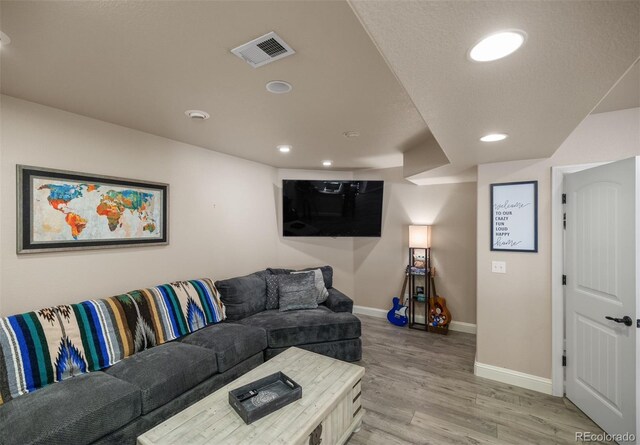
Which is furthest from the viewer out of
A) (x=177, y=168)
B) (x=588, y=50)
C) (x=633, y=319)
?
(x=177, y=168)

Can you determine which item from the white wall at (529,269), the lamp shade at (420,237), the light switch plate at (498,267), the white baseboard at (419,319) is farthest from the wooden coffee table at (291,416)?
Answer: the white baseboard at (419,319)

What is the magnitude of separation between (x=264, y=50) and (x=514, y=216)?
2752mm

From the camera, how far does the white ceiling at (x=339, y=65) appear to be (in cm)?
93

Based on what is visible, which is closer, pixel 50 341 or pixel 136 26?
pixel 136 26

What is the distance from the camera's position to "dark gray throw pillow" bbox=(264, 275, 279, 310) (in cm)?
362

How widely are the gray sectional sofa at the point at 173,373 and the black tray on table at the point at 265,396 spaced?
2.01 feet

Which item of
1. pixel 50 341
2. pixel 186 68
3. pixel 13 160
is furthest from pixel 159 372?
pixel 186 68

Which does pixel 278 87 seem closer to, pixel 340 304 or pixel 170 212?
pixel 170 212

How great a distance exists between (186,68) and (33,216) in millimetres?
1689

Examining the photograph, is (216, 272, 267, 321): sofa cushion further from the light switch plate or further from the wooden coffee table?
the light switch plate

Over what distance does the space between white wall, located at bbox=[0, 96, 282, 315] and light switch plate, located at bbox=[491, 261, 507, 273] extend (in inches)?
119

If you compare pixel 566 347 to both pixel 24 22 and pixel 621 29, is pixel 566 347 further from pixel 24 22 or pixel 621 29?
pixel 24 22

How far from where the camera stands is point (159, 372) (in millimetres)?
2072

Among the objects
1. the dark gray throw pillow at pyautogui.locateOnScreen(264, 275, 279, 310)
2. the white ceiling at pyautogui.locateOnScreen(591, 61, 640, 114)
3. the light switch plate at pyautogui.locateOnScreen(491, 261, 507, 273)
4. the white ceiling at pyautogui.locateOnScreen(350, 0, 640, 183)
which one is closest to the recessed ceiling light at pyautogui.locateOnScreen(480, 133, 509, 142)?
the white ceiling at pyautogui.locateOnScreen(350, 0, 640, 183)
